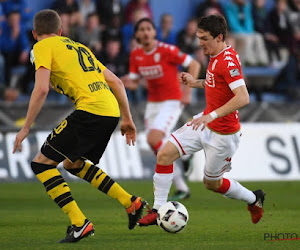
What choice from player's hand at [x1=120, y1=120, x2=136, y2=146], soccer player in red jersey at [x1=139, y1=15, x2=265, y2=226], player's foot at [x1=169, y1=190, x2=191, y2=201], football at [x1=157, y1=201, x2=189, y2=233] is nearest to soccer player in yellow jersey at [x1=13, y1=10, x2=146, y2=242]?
player's hand at [x1=120, y1=120, x2=136, y2=146]

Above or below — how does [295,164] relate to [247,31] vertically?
below

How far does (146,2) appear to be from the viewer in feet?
60.6

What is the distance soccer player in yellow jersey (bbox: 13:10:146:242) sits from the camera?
23.4ft

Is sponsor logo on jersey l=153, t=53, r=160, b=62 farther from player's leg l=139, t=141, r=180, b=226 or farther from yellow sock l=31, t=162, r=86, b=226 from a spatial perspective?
yellow sock l=31, t=162, r=86, b=226

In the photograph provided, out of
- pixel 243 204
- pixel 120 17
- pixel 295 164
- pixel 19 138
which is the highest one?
pixel 19 138

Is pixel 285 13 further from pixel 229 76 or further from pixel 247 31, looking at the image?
pixel 229 76

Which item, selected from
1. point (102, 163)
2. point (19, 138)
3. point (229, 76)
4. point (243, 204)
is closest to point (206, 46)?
point (229, 76)

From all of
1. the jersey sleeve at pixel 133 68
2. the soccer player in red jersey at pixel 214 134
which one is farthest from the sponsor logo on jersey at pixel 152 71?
the soccer player in red jersey at pixel 214 134

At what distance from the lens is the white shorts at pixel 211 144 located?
826cm

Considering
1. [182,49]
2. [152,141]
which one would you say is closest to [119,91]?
[152,141]

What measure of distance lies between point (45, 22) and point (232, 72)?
5.82ft

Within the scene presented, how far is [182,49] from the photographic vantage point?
17.8 meters

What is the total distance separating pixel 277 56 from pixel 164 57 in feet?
27.6

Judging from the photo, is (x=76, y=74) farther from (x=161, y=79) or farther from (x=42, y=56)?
(x=161, y=79)
